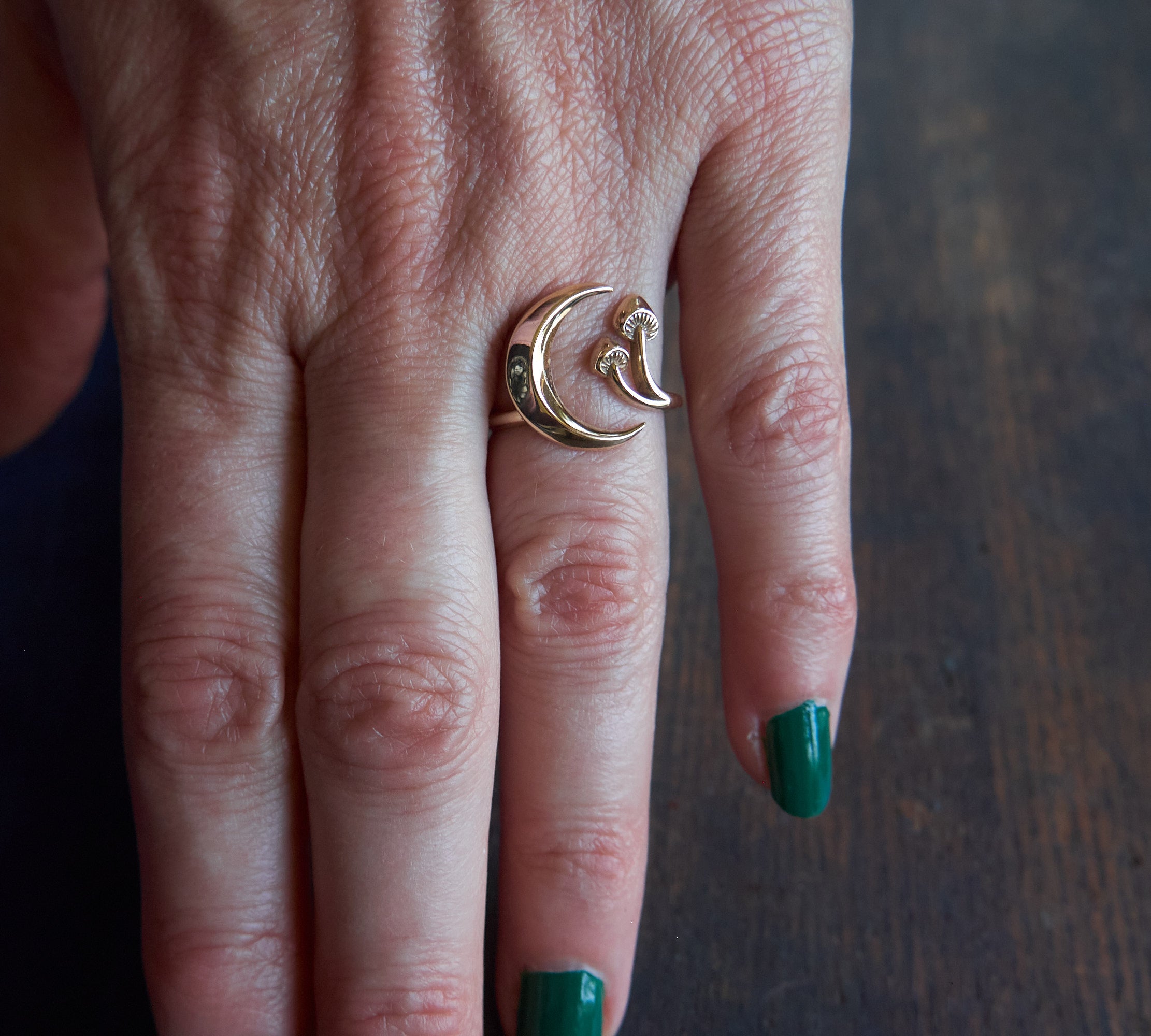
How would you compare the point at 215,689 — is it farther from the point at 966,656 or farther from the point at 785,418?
the point at 966,656

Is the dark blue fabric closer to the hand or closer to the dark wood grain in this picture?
the hand

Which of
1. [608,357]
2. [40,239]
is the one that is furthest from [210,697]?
[40,239]

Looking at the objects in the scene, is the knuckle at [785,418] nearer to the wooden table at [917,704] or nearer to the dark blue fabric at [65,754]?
the wooden table at [917,704]

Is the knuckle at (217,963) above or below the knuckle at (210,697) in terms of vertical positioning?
below

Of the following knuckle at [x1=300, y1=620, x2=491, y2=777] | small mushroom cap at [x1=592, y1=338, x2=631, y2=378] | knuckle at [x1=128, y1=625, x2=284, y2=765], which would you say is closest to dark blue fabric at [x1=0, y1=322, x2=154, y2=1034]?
knuckle at [x1=128, y1=625, x2=284, y2=765]

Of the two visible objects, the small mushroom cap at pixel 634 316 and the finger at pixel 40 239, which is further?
the finger at pixel 40 239

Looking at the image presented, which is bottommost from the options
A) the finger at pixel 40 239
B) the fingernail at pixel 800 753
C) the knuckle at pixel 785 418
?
the fingernail at pixel 800 753

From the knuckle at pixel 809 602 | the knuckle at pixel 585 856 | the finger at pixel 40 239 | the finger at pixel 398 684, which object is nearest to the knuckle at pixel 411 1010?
the finger at pixel 398 684

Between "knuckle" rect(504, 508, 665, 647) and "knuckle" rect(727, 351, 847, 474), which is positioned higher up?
"knuckle" rect(727, 351, 847, 474)

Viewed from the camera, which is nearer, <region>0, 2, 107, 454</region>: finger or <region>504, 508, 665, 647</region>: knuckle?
<region>504, 508, 665, 647</region>: knuckle
